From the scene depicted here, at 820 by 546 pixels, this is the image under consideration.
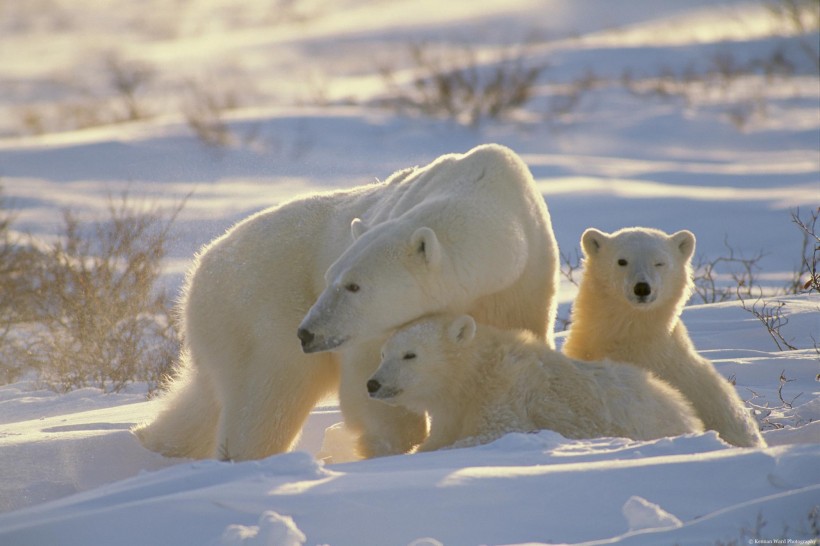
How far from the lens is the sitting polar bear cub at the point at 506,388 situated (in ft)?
13.7

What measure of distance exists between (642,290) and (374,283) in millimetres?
1340

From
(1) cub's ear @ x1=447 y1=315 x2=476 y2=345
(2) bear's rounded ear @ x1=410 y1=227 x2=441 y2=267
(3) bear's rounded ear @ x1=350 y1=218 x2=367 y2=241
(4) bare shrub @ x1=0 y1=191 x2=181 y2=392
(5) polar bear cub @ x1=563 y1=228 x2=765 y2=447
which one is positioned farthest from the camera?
(4) bare shrub @ x1=0 y1=191 x2=181 y2=392

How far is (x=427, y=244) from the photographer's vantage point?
4023 millimetres

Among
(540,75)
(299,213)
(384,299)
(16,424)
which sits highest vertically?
(540,75)

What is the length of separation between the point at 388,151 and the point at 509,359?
12304 mm

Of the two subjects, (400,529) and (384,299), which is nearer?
(400,529)

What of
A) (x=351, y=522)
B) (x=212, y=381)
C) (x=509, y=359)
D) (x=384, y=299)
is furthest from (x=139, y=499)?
(x=212, y=381)

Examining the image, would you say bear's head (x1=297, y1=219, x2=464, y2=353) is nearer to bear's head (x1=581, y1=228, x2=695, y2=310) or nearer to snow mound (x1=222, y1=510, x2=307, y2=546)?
bear's head (x1=581, y1=228, x2=695, y2=310)

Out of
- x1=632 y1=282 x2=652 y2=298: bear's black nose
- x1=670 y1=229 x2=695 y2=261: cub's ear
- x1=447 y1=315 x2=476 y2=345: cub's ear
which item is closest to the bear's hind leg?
x1=447 y1=315 x2=476 y2=345: cub's ear

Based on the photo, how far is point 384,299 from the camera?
4129 millimetres

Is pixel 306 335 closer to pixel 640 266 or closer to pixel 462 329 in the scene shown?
pixel 462 329

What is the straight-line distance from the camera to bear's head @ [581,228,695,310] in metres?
4.88

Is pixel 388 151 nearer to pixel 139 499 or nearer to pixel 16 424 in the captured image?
pixel 16 424

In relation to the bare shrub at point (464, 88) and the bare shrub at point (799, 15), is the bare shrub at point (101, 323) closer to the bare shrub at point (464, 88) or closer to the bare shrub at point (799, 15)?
the bare shrub at point (464, 88)
